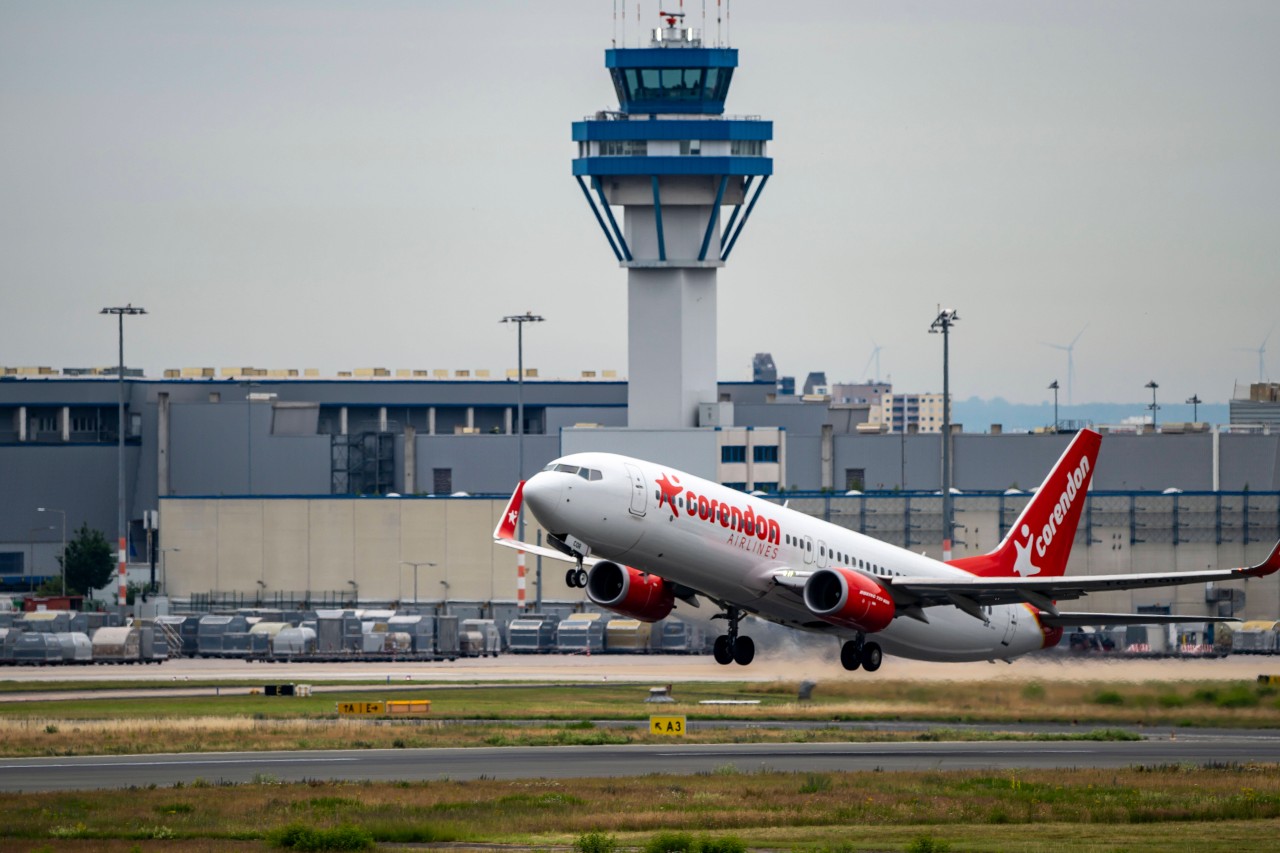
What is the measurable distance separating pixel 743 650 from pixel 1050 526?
19.5m

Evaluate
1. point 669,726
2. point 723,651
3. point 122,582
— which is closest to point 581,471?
point 723,651

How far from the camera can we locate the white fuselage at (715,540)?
194 ft

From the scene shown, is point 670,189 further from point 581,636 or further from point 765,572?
point 765,572

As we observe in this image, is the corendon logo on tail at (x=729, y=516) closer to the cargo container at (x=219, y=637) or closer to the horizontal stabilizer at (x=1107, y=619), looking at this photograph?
the horizontal stabilizer at (x=1107, y=619)

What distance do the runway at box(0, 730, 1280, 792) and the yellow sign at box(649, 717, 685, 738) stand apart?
2864mm

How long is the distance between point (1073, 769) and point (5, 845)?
1495 inches

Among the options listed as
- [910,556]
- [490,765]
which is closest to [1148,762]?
[910,556]

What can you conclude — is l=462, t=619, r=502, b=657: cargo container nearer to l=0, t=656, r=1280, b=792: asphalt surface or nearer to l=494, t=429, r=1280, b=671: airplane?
l=0, t=656, r=1280, b=792: asphalt surface

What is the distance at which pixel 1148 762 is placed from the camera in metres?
72.2

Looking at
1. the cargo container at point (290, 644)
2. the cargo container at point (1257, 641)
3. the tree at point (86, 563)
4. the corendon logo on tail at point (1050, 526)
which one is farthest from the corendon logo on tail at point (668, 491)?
the tree at point (86, 563)

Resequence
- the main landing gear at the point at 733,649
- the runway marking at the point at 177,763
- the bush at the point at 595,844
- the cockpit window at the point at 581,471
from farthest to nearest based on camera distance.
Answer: the runway marking at the point at 177,763, the main landing gear at the point at 733,649, the cockpit window at the point at 581,471, the bush at the point at 595,844

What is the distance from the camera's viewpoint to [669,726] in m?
82.6

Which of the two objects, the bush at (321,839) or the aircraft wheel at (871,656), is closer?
the bush at (321,839)

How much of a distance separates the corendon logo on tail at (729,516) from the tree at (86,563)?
12502 centimetres
